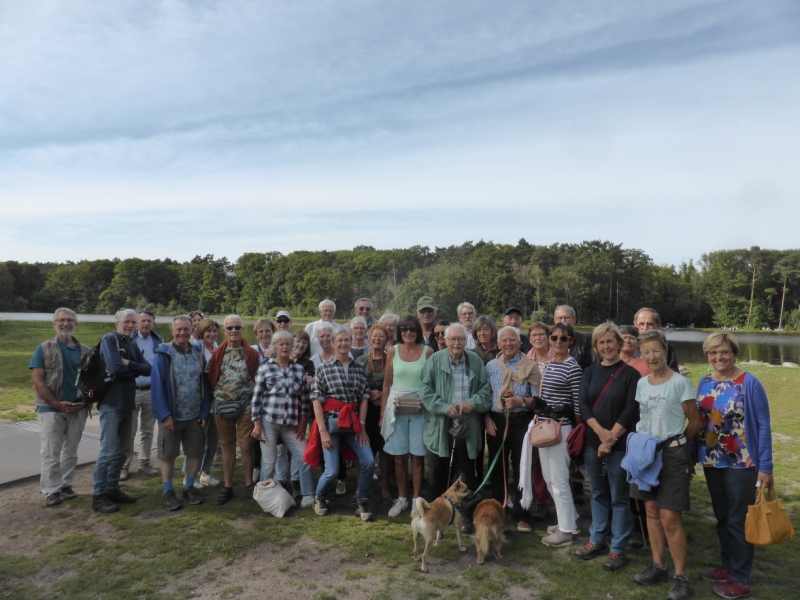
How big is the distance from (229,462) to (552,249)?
7465 cm

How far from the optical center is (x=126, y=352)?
554 cm

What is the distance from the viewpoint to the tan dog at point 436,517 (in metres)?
4.08

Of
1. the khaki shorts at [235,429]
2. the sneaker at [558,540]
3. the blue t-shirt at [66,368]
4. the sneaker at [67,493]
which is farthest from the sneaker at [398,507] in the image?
the blue t-shirt at [66,368]

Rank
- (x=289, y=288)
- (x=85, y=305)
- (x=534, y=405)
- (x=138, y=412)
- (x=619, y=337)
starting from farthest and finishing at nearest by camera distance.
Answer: (x=289, y=288) → (x=85, y=305) → (x=138, y=412) → (x=534, y=405) → (x=619, y=337)

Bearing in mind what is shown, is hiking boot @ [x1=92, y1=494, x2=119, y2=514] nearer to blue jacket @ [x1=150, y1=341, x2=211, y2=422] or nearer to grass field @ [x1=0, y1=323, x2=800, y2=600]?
grass field @ [x1=0, y1=323, x2=800, y2=600]

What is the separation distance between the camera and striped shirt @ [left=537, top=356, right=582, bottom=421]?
4.58 meters

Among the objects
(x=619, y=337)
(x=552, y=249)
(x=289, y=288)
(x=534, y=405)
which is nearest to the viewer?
(x=619, y=337)

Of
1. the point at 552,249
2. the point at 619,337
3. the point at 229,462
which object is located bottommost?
the point at 229,462

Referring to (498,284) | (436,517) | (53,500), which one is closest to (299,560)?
(436,517)

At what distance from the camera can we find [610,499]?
4.39 m

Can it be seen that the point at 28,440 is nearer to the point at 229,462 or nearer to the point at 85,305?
the point at 229,462

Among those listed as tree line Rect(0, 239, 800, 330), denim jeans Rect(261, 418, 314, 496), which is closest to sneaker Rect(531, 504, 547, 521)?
denim jeans Rect(261, 418, 314, 496)

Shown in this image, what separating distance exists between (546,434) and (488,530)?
98 cm

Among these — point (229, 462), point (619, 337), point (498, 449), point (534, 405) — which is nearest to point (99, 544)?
point (229, 462)
